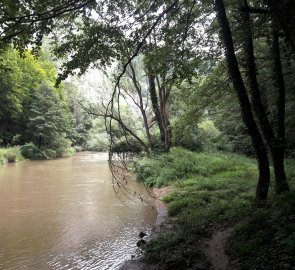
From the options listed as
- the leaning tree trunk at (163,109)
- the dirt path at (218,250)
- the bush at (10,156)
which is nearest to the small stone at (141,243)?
the dirt path at (218,250)

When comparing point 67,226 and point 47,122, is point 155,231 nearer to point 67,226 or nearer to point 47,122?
point 67,226

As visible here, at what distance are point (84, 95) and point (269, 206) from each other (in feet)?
147

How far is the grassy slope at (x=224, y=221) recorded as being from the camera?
4629 mm

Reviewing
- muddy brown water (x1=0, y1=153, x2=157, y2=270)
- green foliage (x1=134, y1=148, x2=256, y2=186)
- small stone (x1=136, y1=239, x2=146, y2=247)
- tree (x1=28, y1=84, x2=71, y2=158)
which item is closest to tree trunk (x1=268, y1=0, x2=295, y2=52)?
muddy brown water (x1=0, y1=153, x2=157, y2=270)

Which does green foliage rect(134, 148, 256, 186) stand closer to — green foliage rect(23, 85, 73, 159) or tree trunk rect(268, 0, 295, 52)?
tree trunk rect(268, 0, 295, 52)

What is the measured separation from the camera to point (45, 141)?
108 ft

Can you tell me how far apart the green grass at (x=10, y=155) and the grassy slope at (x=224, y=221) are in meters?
15.8

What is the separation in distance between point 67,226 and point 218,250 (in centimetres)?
499

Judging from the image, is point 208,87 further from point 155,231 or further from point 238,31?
point 155,231

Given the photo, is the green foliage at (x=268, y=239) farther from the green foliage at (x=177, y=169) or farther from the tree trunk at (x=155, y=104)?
the tree trunk at (x=155, y=104)

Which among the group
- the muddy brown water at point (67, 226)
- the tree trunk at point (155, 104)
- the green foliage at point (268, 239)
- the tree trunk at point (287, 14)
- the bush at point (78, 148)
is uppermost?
the tree trunk at point (155, 104)

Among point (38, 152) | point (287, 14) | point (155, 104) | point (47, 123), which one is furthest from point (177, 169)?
point (47, 123)

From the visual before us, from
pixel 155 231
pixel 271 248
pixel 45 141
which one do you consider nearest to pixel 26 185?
pixel 155 231

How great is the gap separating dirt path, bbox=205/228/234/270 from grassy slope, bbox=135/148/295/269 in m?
0.15
